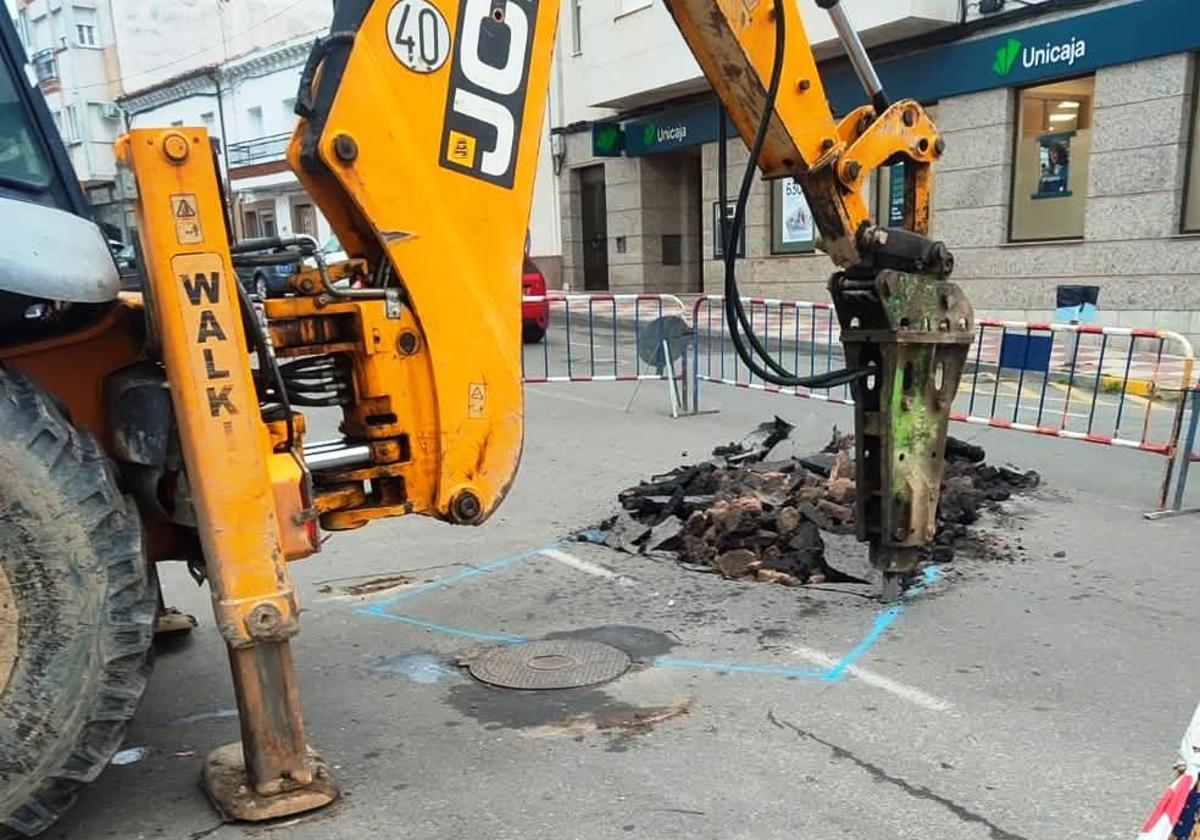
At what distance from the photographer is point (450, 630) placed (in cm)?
488

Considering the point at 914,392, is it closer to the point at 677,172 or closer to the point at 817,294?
the point at 817,294

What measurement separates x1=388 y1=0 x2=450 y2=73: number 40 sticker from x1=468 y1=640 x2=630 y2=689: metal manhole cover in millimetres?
2492

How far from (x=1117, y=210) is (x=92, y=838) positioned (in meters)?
14.6

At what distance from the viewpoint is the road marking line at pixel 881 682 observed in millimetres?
3961

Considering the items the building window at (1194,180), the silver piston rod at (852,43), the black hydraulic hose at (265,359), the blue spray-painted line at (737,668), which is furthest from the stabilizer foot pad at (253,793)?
the building window at (1194,180)

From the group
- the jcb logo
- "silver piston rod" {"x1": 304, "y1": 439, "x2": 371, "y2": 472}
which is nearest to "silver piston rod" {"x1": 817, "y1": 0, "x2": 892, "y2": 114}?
the jcb logo

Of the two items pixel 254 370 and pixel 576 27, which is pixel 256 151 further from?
pixel 254 370

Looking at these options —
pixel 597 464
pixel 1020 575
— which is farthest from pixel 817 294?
pixel 1020 575

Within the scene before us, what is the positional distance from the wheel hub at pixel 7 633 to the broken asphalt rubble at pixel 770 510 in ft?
11.7

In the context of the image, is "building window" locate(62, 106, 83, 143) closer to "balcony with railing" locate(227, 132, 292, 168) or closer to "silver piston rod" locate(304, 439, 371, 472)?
"balcony with railing" locate(227, 132, 292, 168)

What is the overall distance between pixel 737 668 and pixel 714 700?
34cm

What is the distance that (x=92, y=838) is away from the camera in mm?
3176

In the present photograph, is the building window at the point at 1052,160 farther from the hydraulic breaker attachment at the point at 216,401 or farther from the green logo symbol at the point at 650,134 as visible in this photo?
the hydraulic breaker attachment at the point at 216,401

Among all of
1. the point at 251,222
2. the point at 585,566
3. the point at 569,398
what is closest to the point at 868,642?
the point at 585,566
